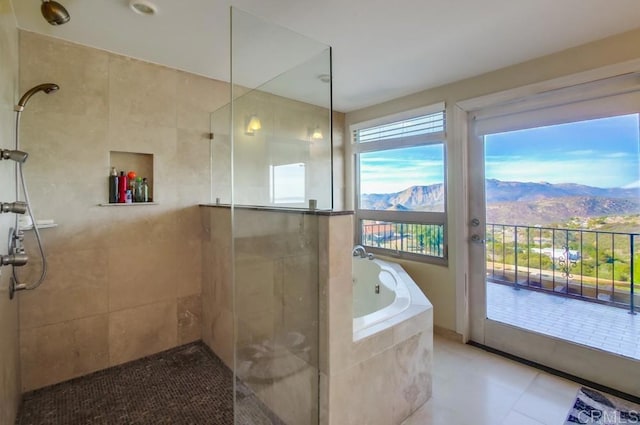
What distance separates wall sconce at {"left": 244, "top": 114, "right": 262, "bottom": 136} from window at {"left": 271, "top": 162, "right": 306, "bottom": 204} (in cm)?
30

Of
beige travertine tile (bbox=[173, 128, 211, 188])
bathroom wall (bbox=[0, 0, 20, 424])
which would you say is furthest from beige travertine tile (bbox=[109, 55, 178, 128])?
bathroom wall (bbox=[0, 0, 20, 424])

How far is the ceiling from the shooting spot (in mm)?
1680

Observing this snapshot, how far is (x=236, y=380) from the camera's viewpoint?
5.97 feet

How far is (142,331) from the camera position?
2.37m

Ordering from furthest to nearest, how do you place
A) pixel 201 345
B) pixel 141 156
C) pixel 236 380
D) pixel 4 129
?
1. pixel 201 345
2. pixel 141 156
3. pixel 236 380
4. pixel 4 129

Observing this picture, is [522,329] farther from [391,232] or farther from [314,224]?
[314,224]

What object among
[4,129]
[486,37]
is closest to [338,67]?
[486,37]

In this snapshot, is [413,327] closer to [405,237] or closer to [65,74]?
[405,237]

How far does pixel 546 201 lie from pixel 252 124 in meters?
2.33

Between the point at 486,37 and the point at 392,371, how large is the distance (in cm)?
216

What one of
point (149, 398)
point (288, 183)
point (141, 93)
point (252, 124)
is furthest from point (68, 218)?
point (288, 183)

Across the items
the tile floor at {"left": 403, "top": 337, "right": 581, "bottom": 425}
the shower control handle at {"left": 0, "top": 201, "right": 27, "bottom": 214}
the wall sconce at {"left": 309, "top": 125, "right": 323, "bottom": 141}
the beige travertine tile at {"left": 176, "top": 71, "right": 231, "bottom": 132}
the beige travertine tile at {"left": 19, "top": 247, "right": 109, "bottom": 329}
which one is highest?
the beige travertine tile at {"left": 176, "top": 71, "right": 231, "bottom": 132}

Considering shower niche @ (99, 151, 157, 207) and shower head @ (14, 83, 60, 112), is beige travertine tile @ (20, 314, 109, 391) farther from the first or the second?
shower head @ (14, 83, 60, 112)

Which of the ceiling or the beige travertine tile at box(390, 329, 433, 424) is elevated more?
the ceiling
